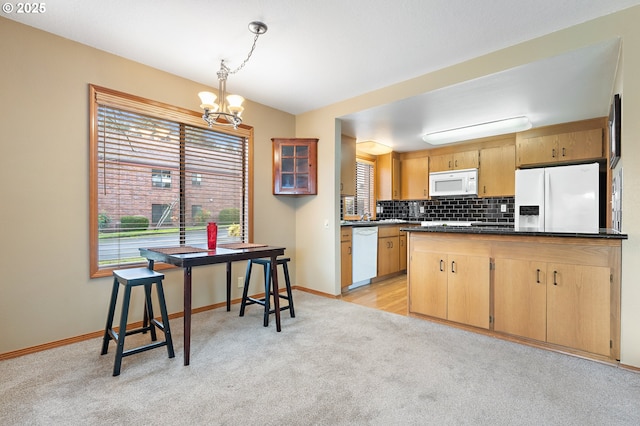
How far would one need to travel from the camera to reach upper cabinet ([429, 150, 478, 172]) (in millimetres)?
5312

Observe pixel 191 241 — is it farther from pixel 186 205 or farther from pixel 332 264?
pixel 332 264

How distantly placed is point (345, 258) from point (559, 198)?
284cm

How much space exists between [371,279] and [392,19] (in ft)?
11.9

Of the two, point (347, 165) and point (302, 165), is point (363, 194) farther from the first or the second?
point (302, 165)

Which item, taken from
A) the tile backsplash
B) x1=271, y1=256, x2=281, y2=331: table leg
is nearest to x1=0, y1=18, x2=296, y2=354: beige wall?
x1=271, y1=256, x2=281, y2=331: table leg

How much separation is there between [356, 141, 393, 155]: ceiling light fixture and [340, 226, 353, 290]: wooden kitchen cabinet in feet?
5.87

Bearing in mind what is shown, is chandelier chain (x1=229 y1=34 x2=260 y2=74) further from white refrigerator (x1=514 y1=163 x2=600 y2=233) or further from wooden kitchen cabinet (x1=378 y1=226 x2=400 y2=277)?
white refrigerator (x1=514 y1=163 x2=600 y2=233)

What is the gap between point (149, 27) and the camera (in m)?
2.41

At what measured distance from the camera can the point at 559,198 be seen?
3975 mm

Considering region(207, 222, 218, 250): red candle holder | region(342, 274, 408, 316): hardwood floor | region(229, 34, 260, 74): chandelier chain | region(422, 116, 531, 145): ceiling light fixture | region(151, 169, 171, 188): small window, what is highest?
region(229, 34, 260, 74): chandelier chain

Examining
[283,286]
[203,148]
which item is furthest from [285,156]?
[283,286]

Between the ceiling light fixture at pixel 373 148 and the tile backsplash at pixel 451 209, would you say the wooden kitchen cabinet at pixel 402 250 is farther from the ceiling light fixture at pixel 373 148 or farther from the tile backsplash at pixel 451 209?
the ceiling light fixture at pixel 373 148

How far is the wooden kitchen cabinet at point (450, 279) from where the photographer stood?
284 cm

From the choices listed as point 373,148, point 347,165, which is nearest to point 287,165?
point 347,165
